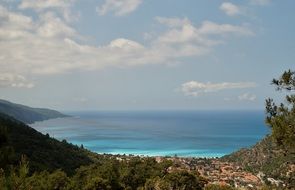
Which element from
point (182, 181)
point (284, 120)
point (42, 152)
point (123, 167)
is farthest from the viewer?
point (42, 152)

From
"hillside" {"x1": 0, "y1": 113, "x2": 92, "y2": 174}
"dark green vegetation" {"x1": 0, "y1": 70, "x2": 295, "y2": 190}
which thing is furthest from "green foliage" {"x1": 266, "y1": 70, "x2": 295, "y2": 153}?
"hillside" {"x1": 0, "y1": 113, "x2": 92, "y2": 174}

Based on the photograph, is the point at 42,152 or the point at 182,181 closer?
the point at 182,181

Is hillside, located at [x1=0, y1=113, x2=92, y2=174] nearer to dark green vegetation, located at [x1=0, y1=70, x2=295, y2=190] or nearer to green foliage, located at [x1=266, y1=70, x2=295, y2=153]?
dark green vegetation, located at [x1=0, y1=70, x2=295, y2=190]

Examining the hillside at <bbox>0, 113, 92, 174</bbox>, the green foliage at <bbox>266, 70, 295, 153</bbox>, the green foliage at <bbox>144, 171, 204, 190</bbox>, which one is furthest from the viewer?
the hillside at <bbox>0, 113, 92, 174</bbox>

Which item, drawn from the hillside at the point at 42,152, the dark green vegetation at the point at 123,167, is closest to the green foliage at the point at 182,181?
the dark green vegetation at the point at 123,167

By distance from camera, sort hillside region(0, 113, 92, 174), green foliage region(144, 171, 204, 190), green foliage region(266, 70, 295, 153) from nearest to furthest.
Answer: green foliage region(266, 70, 295, 153)
green foliage region(144, 171, 204, 190)
hillside region(0, 113, 92, 174)

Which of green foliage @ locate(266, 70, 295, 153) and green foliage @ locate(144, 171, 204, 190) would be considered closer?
green foliage @ locate(266, 70, 295, 153)

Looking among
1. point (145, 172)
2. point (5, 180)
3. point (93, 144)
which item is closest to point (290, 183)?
point (5, 180)

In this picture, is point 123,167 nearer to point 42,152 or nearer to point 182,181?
point 182,181

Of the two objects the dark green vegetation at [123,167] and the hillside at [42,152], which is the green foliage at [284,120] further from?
the hillside at [42,152]

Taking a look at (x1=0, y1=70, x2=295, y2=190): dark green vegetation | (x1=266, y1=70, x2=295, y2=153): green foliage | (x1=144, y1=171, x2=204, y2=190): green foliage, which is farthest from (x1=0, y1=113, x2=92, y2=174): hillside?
(x1=266, y1=70, x2=295, y2=153): green foliage

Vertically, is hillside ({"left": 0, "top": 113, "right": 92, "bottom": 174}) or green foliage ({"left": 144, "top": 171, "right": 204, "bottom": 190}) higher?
hillside ({"left": 0, "top": 113, "right": 92, "bottom": 174})

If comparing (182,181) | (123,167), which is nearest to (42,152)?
(123,167)
